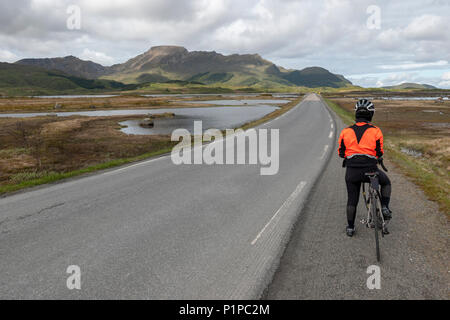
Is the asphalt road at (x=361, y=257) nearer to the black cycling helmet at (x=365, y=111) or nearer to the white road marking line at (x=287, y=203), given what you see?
the white road marking line at (x=287, y=203)

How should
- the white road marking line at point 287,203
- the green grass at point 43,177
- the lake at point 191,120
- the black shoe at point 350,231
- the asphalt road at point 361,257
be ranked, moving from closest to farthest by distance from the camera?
the asphalt road at point 361,257 < the black shoe at point 350,231 < the white road marking line at point 287,203 < the green grass at point 43,177 < the lake at point 191,120

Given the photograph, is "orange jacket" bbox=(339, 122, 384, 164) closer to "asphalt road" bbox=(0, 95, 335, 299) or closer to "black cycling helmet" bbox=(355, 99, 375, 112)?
"black cycling helmet" bbox=(355, 99, 375, 112)

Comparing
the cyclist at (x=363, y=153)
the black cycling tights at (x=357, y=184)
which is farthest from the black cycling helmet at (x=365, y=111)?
the black cycling tights at (x=357, y=184)

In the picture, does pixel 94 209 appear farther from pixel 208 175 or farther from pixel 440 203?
pixel 440 203

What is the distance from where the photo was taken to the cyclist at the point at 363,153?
4684mm

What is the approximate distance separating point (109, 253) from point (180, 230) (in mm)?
1306

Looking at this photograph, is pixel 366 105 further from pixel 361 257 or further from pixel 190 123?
pixel 190 123

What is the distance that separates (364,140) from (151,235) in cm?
408

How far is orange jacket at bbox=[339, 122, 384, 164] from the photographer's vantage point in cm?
467

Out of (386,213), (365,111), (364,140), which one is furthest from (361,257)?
(365,111)

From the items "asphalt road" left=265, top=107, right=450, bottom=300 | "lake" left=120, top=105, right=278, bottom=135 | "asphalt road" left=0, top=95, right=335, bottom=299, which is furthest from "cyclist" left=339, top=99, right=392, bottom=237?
"lake" left=120, top=105, right=278, bottom=135

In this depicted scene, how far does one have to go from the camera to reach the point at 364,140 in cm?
469

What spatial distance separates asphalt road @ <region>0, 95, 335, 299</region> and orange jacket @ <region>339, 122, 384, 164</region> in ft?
6.18
